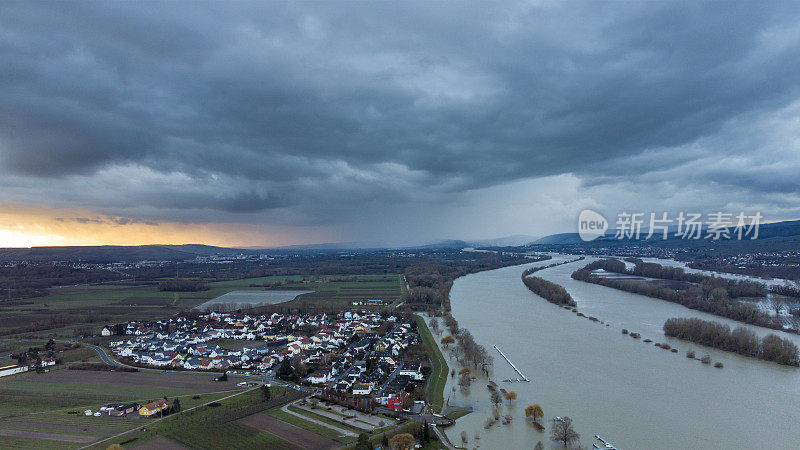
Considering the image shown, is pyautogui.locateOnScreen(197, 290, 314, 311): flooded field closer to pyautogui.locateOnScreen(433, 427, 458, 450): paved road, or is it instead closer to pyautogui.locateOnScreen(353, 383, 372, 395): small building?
pyautogui.locateOnScreen(353, 383, 372, 395): small building

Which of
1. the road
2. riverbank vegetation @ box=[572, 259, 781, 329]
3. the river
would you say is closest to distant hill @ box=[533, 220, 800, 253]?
riverbank vegetation @ box=[572, 259, 781, 329]

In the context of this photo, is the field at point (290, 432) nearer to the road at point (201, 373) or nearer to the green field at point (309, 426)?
the green field at point (309, 426)

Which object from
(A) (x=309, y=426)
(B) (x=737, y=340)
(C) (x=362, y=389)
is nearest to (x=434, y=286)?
(B) (x=737, y=340)

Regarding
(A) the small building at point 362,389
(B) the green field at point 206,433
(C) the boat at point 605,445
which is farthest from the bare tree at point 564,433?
(B) the green field at point 206,433

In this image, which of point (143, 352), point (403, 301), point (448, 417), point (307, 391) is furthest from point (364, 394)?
point (403, 301)

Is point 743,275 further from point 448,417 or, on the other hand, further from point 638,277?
point 448,417

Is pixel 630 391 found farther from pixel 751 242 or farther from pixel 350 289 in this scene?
pixel 751 242
